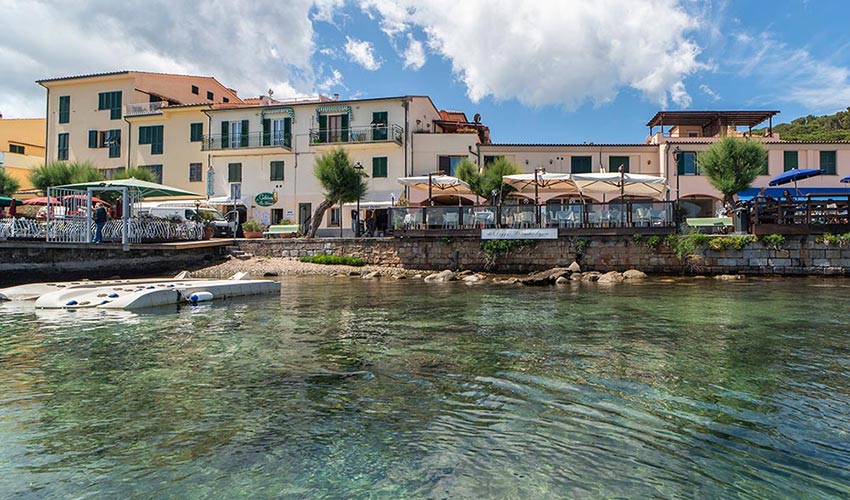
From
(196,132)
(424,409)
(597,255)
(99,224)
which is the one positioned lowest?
(424,409)

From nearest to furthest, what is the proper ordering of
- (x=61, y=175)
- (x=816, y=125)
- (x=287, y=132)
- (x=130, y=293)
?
(x=130, y=293) < (x=61, y=175) < (x=287, y=132) < (x=816, y=125)

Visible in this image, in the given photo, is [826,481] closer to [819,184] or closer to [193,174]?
[819,184]

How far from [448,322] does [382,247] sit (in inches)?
581

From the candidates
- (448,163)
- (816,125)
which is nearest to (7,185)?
(448,163)

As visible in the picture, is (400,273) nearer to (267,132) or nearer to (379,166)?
(379,166)

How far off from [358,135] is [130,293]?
2373cm

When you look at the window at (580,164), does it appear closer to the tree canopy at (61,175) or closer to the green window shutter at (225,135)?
the green window shutter at (225,135)

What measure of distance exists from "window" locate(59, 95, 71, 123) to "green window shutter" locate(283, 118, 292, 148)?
17707 millimetres

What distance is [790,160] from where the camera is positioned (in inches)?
1238

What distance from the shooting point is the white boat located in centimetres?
1122

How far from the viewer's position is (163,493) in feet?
10.6

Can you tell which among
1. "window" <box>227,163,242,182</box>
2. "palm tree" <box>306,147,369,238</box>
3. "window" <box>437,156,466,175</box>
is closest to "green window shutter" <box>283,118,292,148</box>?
"window" <box>227,163,242,182</box>

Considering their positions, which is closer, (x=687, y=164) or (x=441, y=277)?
(x=441, y=277)

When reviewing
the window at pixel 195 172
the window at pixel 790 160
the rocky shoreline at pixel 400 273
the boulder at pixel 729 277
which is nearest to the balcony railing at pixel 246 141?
the window at pixel 195 172
